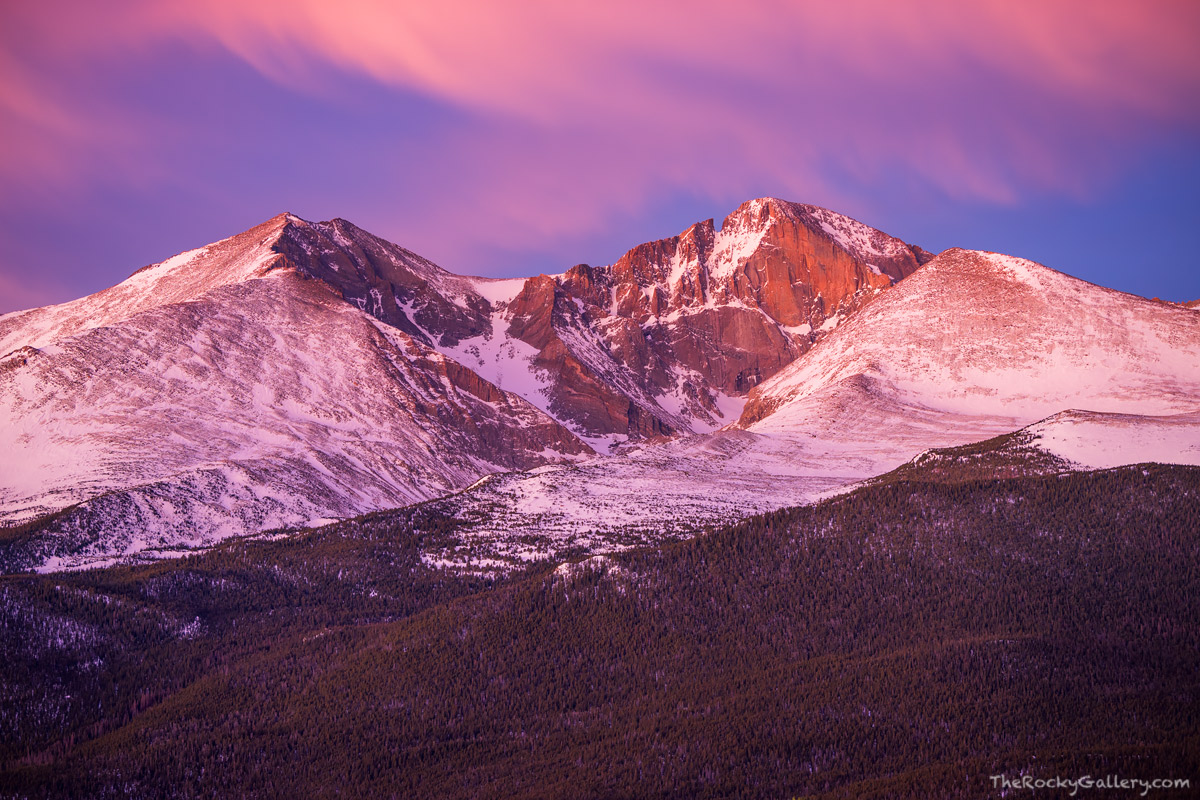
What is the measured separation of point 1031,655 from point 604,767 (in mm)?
34262

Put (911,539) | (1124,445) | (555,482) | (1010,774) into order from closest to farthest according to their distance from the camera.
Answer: (1010,774)
(911,539)
(1124,445)
(555,482)

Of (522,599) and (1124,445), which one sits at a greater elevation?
(1124,445)

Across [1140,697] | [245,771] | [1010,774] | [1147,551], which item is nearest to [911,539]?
[1147,551]

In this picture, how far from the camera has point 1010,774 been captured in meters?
71.8

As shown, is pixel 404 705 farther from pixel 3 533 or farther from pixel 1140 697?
pixel 3 533

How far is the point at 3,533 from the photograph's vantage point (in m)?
157

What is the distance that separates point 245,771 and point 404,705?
595 inches

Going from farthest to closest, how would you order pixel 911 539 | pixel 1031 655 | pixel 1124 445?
1. pixel 1124 445
2. pixel 911 539
3. pixel 1031 655

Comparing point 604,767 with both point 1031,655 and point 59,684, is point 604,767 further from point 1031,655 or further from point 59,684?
point 59,684

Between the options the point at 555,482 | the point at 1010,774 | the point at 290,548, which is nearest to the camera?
the point at 1010,774

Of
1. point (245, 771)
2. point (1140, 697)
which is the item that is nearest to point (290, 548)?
point (245, 771)

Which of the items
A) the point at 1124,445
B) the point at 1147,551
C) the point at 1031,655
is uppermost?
the point at 1124,445

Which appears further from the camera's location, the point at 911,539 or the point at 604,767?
the point at 911,539

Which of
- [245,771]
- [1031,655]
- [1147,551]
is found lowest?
[245,771]
